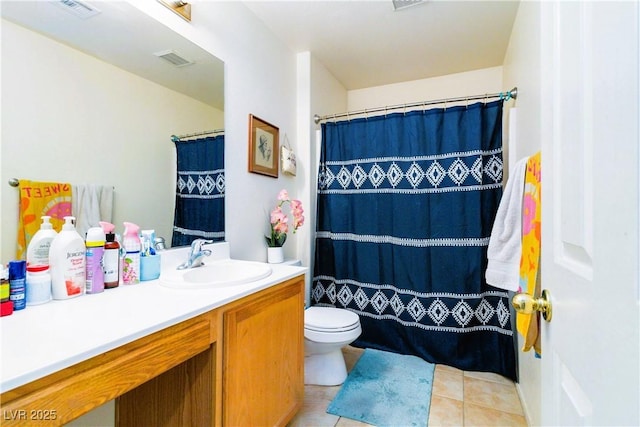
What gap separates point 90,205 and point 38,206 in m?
0.15

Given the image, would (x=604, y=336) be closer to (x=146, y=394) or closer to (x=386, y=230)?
(x=146, y=394)

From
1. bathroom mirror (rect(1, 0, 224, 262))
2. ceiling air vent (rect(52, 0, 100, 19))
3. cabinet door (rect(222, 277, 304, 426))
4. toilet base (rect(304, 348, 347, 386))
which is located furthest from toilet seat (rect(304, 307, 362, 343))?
ceiling air vent (rect(52, 0, 100, 19))

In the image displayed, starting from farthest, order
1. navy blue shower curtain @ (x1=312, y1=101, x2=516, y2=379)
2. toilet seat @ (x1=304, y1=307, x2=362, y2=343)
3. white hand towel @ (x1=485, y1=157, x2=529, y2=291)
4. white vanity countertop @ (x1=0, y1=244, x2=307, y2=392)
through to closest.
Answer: navy blue shower curtain @ (x1=312, y1=101, x2=516, y2=379)
toilet seat @ (x1=304, y1=307, x2=362, y2=343)
white hand towel @ (x1=485, y1=157, x2=529, y2=291)
white vanity countertop @ (x1=0, y1=244, x2=307, y2=392)

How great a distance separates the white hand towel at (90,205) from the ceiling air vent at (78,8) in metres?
0.61

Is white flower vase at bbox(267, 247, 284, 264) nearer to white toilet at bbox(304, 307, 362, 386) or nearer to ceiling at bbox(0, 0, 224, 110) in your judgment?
white toilet at bbox(304, 307, 362, 386)

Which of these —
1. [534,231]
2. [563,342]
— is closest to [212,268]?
[563,342]

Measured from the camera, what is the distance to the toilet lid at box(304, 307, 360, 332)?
5.60 ft

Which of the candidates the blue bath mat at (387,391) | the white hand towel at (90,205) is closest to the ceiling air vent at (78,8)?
the white hand towel at (90,205)

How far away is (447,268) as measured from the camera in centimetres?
203

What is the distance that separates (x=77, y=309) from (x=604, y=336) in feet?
3.83

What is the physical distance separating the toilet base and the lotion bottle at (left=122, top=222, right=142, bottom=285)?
1.17m

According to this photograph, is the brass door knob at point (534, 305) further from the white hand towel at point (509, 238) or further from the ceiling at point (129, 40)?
the ceiling at point (129, 40)

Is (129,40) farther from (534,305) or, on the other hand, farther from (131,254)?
(534,305)

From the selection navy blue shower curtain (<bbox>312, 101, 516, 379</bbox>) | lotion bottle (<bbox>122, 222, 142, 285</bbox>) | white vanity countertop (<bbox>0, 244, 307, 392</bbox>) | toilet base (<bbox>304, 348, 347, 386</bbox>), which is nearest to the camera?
white vanity countertop (<bbox>0, 244, 307, 392</bbox>)
